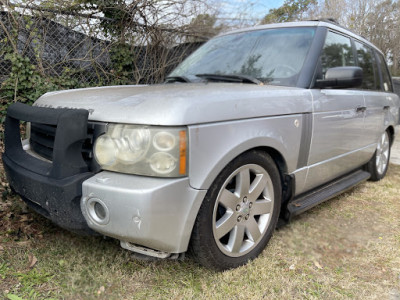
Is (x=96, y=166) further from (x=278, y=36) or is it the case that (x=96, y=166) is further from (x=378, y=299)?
(x=278, y=36)

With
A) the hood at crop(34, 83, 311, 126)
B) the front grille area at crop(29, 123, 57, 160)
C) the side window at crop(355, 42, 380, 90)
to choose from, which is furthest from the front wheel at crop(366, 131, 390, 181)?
the front grille area at crop(29, 123, 57, 160)

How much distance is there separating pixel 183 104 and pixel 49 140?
948 millimetres

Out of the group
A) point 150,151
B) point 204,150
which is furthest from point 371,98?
point 150,151

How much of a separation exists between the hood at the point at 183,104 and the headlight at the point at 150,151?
0.05 m

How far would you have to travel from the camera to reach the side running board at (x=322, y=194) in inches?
98.7

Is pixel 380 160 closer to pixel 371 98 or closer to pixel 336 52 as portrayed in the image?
pixel 371 98

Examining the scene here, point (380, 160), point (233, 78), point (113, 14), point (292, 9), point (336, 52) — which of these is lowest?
point (380, 160)

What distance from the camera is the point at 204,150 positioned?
5.60 ft

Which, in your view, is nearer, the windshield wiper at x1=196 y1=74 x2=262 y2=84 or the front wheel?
the windshield wiper at x1=196 y1=74 x2=262 y2=84

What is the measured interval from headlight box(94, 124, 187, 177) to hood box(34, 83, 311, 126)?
5cm

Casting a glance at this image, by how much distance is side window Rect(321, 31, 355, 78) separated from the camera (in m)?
2.82

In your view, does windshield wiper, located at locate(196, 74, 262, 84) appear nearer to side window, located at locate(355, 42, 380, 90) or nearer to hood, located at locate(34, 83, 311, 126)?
hood, located at locate(34, 83, 311, 126)

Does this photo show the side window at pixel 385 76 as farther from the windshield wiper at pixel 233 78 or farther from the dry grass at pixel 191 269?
the windshield wiper at pixel 233 78

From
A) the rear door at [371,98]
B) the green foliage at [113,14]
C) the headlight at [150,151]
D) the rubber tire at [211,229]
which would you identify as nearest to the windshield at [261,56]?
the rubber tire at [211,229]
